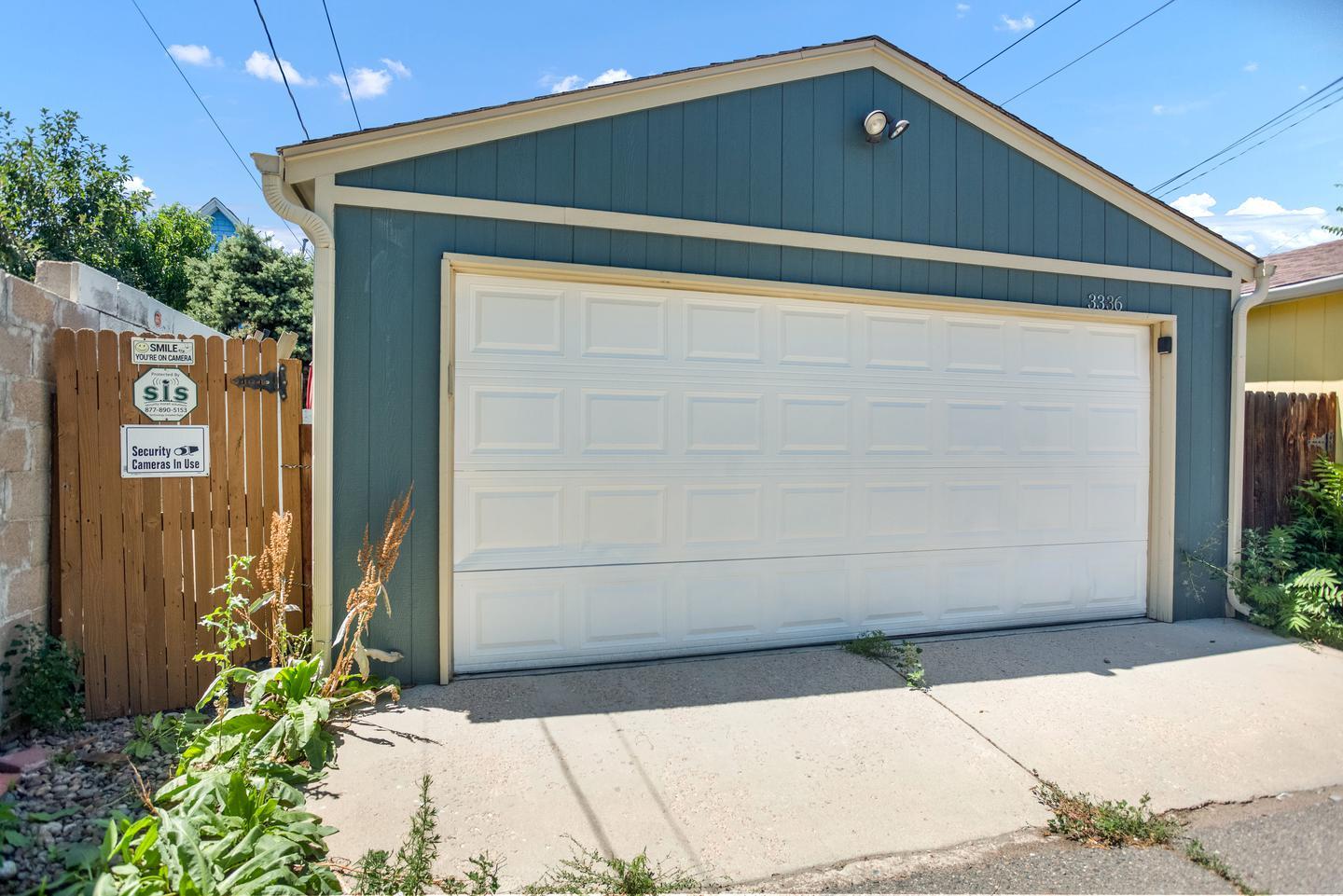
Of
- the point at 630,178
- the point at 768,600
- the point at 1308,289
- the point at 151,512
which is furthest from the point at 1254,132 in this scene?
the point at 151,512

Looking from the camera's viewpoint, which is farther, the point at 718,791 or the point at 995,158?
the point at 995,158

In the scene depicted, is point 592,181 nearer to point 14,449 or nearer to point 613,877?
point 14,449

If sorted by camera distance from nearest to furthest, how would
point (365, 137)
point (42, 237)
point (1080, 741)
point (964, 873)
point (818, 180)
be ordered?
point (964, 873) → point (1080, 741) → point (365, 137) → point (818, 180) → point (42, 237)

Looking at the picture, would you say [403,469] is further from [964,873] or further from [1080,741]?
[1080,741]

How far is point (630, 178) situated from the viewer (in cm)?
390

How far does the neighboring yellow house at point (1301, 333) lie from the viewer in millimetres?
5781

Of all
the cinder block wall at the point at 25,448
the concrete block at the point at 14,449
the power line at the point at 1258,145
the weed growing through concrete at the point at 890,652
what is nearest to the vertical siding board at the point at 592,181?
the cinder block wall at the point at 25,448

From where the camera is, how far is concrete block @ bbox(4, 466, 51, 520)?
9.58 feet

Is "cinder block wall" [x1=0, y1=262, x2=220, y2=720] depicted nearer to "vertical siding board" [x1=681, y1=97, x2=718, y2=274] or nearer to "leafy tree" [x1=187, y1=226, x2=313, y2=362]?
"vertical siding board" [x1=681, y1=97, x2=718, y2=274]

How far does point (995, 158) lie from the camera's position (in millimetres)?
4633

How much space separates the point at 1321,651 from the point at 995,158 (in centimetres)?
394

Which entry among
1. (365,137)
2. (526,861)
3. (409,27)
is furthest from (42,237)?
(526,861)

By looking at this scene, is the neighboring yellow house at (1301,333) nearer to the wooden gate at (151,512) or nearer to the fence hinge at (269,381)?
the fence hinge at (269,381)

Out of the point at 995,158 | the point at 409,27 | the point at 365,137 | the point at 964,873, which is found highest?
the point at 409,27
